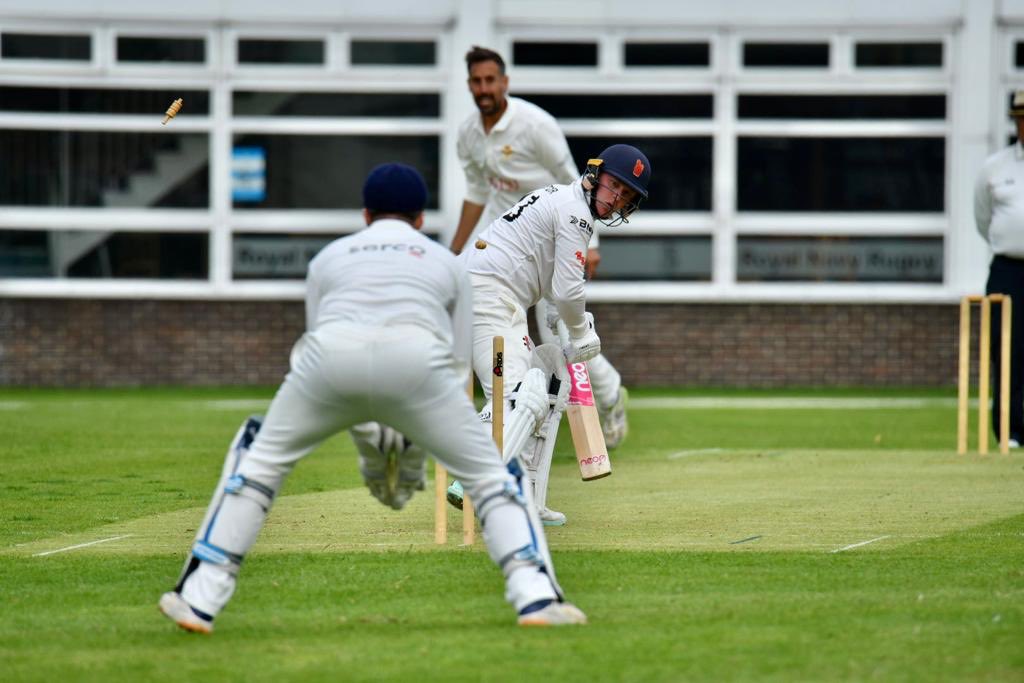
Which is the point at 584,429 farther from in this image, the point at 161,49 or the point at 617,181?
the point at 161,49

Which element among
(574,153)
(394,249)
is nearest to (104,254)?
(574,153)

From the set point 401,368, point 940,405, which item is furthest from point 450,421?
point 940,405

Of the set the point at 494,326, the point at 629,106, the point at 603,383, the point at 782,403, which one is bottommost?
the point at 782,403

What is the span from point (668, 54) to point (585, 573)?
41.1 feet

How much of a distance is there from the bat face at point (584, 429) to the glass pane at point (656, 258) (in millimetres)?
10278

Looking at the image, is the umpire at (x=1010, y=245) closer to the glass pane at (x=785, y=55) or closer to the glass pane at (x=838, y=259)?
the glass pane at (x=838, y=259)

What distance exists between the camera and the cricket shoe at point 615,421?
35.7 ft

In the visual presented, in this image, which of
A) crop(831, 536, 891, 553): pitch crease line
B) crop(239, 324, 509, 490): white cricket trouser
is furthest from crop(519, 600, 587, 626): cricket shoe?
crop(831, 536, 891, 553): pitch crease line

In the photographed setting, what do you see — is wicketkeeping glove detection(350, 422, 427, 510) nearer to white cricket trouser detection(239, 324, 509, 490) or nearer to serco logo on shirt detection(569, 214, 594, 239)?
white cricket trouser detection(239, 324, 509, 490)

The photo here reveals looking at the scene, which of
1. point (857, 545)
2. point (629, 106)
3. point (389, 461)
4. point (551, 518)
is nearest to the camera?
point (389, 461)

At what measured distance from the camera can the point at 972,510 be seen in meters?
8.19

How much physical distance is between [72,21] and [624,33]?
564cm

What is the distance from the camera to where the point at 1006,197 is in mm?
11516

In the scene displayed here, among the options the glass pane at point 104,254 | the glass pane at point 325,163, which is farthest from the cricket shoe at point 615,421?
the glass pane at point 104,254
